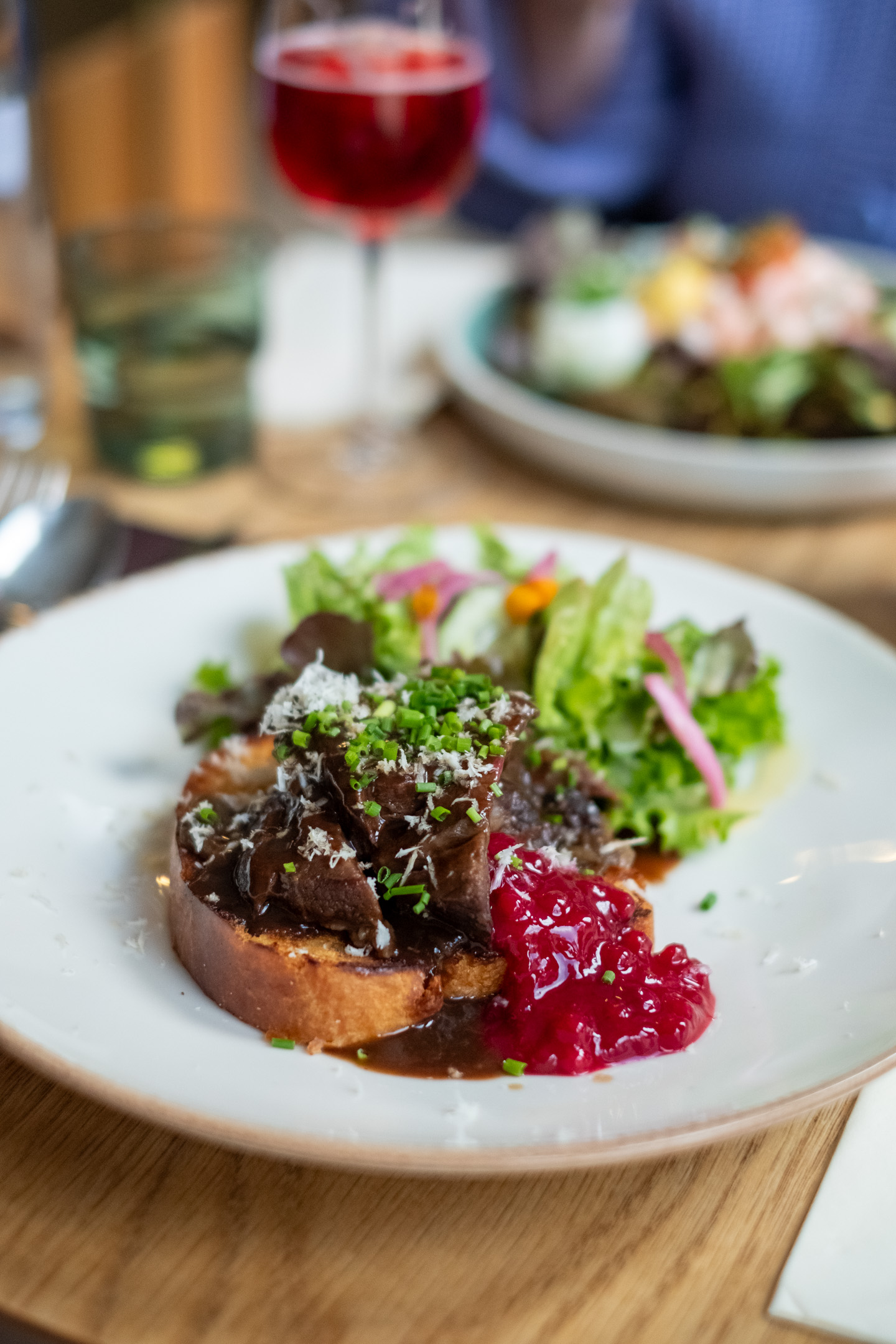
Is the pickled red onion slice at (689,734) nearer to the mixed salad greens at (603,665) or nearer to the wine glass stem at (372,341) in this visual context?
the mixed salad greens at (603,665)

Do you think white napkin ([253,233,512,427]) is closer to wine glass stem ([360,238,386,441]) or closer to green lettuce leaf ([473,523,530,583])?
wine glass stem ([360,238,386,441])

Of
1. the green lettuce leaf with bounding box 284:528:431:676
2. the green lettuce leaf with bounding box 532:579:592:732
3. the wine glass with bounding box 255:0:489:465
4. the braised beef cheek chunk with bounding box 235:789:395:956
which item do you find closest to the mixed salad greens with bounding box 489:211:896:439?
the wine glass with bounding box 255:0:489:465

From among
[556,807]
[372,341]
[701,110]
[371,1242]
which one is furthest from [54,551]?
[701,110]

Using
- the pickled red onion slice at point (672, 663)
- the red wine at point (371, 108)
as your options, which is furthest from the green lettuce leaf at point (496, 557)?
the red wine at point (371, 108)

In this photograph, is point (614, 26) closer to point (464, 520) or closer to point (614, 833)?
point (464, 520)

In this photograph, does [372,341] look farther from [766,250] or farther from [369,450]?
[766,250]
